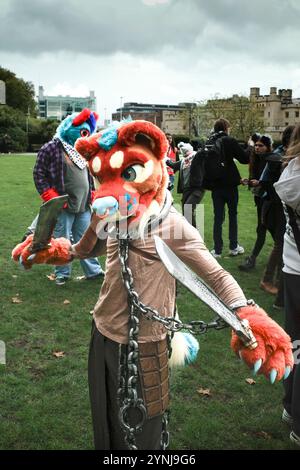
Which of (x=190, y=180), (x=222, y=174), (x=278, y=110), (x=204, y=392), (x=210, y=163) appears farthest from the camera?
(x=278, y=110)

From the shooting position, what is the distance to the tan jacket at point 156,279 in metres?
2.17

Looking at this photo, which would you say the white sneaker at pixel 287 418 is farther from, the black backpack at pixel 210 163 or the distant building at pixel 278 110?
the distant building at pixel 278 110

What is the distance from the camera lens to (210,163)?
24.7 ft

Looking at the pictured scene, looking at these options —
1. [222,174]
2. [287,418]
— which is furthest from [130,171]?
[222,174]

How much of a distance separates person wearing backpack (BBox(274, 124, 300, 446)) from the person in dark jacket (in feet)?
14.1

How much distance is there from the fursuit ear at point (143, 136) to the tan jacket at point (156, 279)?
320mm

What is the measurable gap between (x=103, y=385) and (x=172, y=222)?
88cm

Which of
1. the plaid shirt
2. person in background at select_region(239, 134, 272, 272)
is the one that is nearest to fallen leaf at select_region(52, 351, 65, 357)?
the plaid shirt

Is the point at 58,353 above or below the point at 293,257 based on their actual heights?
below

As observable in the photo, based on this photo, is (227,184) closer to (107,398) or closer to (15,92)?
(107,398)

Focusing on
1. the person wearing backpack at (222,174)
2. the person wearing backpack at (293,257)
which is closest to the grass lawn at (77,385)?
the person wearing backpack at (293,257)

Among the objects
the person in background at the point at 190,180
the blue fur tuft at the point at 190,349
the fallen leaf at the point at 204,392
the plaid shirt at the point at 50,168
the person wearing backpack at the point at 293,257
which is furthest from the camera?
the person in background at the point at 190,180

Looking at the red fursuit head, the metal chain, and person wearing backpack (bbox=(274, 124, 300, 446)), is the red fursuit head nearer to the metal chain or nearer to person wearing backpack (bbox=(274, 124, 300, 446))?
the metal chain

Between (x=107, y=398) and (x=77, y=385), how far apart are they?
1.68 metres
